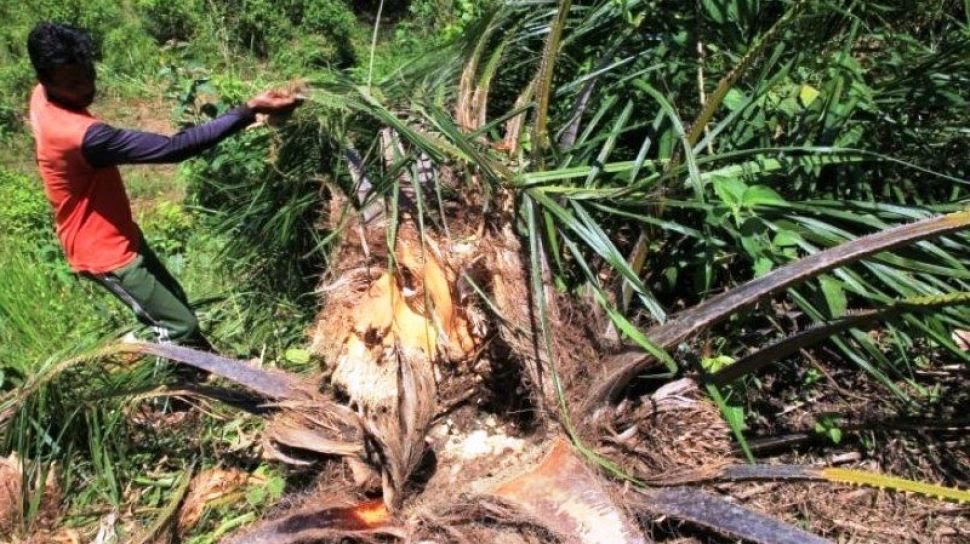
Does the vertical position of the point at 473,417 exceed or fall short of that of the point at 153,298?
it falls short

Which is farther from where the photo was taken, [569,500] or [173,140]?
[173,140]

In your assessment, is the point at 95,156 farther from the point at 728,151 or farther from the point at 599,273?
the point at 728,151

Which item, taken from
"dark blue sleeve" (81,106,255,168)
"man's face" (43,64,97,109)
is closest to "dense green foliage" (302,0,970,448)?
"dark blue sleeve" (81,106,255,168)

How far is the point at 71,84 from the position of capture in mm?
2432

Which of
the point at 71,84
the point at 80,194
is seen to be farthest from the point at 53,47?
the point at 80,194

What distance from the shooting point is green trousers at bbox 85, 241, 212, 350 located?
276cm

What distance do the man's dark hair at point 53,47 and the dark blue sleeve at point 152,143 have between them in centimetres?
19

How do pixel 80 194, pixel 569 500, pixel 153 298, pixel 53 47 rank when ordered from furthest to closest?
pixel 153 298, pixel 80 194, pixel 53 47, pixel 569 500

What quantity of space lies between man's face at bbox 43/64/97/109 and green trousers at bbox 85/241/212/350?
54cm

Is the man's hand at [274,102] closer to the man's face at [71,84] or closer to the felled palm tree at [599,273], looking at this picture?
the felled palm tree at [599,273]

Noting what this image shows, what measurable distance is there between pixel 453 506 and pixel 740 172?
1.12m

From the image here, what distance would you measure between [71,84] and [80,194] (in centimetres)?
34

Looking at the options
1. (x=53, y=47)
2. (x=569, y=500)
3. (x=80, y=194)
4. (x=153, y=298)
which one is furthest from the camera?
(x=153, y=298)

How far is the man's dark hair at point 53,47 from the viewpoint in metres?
2.37
